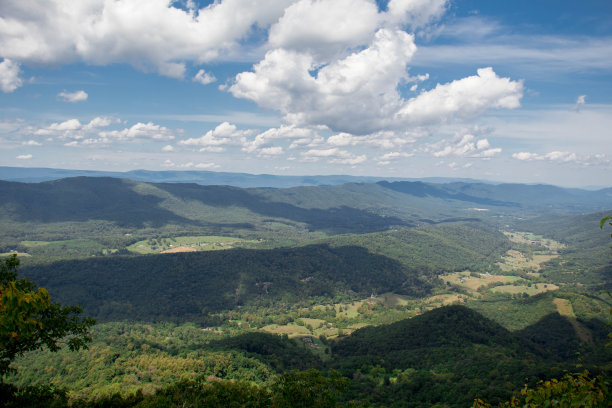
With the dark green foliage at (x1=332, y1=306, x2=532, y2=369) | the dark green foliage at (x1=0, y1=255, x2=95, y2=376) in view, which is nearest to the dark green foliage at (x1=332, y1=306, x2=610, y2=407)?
the dark green foliage at (x1=332, y1=306, x2=532, y2=369)

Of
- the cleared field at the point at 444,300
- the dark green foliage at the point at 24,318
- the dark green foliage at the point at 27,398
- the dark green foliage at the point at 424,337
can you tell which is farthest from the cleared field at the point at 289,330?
the dark green foliage at the point at 24,318

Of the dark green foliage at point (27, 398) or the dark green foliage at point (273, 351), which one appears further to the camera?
the dark green foliage at point (273, 351)

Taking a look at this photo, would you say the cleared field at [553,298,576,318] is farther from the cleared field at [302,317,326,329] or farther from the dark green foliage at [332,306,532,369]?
the cleared field at [302,317,326,329]

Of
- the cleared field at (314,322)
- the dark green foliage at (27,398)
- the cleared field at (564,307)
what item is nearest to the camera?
the dark green foliage at (27,398)

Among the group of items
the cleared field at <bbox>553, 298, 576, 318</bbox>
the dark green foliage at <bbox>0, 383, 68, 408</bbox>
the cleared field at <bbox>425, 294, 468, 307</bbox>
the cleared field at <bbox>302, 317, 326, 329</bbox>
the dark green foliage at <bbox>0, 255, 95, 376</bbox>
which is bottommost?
the cleared field at <bbox>302, 317, 326, 329</bbox>

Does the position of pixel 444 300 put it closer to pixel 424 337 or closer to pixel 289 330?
pixel 424 337

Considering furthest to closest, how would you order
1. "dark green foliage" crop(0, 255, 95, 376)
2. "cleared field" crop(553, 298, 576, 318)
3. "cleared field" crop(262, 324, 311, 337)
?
"cleared field" crop(262, 324, 311, 337) → "cleared field" crop(553, 298, 576, 318) → "dark green foliage" crop(0, 255, 95, 376)

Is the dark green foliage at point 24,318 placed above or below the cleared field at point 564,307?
above

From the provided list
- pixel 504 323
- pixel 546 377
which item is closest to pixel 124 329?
pixel 546 377

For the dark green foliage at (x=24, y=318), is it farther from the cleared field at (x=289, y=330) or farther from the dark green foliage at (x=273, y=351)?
the cleared field at (x=289, y=330)

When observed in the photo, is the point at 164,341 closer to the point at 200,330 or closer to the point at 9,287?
the point at 200,330

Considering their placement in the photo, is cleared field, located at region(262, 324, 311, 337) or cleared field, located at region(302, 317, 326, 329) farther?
cleared field, located at region(302, 317, 326, 329)

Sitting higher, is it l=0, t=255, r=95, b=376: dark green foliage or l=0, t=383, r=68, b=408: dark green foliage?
l=0, t=255, r=95, b=376: dark green foliage
